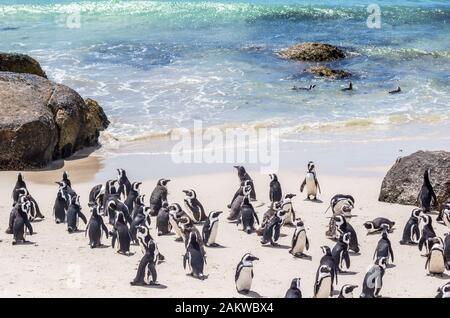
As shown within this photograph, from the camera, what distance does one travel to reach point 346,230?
13367 mm

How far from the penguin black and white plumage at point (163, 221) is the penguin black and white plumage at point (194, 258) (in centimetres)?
169

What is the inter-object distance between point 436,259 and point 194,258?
3.54 meters

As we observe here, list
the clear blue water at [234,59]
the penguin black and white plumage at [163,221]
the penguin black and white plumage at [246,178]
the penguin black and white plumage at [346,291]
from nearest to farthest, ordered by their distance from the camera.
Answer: the penguin black and white plumage at [346,291] < the penguin black and white plumage at [163,221] < the penguin black and white plumage at [246,178] < the clear blue water at [234,59]

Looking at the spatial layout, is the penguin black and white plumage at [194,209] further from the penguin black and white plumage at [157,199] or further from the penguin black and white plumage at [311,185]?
the penguin black and white plumage at [311,185]

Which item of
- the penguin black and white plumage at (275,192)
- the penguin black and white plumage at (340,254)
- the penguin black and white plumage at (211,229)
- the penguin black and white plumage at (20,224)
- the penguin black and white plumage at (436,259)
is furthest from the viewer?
the penguin black and white plumage at (275,192)

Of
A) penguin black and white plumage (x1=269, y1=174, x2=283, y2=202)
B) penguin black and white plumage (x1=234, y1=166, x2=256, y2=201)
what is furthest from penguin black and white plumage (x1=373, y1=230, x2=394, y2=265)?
penguin black and white plumage (x1=234, y1=166, x2=256, y2=201)

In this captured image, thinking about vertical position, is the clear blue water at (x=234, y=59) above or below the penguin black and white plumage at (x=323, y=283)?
above

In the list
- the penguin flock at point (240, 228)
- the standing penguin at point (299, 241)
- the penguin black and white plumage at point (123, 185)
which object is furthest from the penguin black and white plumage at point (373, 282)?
the penguin black and white plumage at point (123, 185)

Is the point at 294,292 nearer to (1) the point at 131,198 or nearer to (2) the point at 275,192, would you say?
(1) the point at 131,198

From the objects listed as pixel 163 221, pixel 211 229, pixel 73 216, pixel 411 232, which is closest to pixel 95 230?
pixel 73 216

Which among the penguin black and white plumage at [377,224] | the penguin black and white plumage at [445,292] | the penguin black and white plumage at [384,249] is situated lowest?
the penguin black and white plumage at [377,224]

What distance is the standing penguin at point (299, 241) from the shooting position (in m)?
13.0

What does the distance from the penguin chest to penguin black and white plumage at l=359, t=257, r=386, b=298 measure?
1547 mm

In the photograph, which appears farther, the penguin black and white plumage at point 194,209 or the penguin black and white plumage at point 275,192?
the penguin black and white plumage at point 275,192
